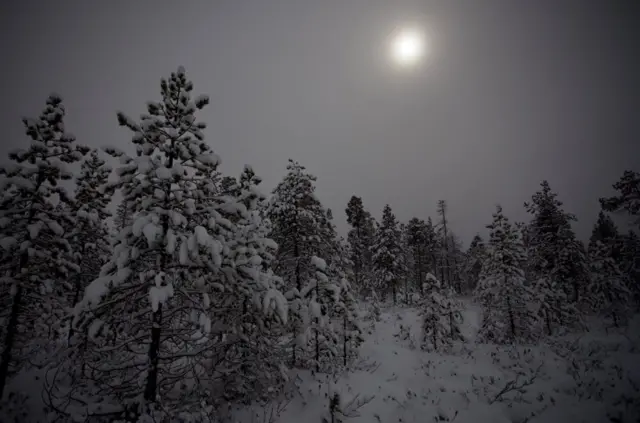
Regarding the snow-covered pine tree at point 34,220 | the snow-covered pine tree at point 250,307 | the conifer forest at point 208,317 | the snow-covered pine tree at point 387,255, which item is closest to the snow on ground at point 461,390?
the conifer forest at point 208,317

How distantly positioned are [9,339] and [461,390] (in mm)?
15549

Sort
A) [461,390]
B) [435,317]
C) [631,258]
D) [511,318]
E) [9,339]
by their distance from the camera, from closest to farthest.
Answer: [9,339]
[461,390]
[631,258]
[435,317]
[511,318]

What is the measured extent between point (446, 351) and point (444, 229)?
3336cm

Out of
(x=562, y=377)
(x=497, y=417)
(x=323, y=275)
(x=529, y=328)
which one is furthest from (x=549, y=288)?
(x=323, y=275)

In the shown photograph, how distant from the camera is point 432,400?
9.40 m

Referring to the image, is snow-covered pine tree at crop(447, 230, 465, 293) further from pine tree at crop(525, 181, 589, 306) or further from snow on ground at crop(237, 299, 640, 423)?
snow on ground at crop(237, 299, 640, 423)

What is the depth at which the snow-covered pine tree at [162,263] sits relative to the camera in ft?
19.1

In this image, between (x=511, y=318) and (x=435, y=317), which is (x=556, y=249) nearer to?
(x=511, y=318)

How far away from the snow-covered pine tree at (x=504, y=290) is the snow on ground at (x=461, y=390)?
615 cm

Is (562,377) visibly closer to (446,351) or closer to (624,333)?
(624,333)

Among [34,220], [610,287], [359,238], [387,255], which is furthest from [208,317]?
[359,238]

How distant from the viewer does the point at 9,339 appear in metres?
8.41

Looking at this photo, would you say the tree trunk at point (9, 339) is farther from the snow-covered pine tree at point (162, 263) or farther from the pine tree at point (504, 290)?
the pine tree at point (504, 290)

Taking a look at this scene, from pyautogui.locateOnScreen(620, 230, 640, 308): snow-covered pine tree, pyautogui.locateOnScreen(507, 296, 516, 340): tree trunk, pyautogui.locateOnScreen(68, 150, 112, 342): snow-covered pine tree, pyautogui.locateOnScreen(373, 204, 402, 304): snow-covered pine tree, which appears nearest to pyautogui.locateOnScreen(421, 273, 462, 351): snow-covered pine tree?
pyautogui.locateOnScreen(507, 296, 516, 340): tree trunk
